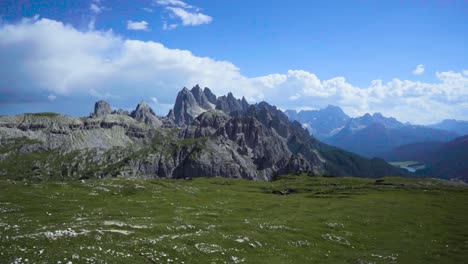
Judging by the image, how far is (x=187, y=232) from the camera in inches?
1821

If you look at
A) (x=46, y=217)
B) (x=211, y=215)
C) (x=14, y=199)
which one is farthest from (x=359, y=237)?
(x=14, y=199)

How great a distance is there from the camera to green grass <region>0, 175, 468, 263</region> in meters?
35.1

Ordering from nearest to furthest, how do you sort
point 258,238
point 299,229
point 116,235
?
point 116,235, point 258,238, point 299,229

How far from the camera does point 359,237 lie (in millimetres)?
58125

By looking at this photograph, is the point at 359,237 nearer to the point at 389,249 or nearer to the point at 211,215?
the point at 389,249

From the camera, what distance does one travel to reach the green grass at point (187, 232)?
35062mm

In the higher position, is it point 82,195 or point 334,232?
point 82,195

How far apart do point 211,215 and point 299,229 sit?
16205mm

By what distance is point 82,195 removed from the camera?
235ft

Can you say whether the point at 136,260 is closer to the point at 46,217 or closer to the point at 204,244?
the point at 204,244

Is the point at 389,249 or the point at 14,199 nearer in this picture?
the point at 389,249

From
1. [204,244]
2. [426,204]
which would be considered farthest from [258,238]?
[426,204]

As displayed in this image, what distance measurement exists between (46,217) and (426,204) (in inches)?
4001

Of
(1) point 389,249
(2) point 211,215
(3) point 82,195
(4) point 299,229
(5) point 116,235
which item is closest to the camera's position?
(5) point 116,235
